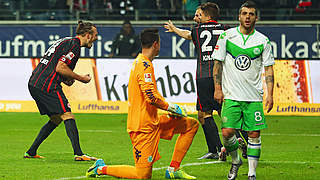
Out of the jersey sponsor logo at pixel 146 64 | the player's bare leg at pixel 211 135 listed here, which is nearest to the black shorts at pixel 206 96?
the player's bare leg at pixel 211 135

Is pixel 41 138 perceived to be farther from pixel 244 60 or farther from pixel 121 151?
pixel 244 60

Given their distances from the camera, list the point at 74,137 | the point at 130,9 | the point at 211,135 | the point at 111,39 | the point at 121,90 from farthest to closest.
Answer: the point at 130,9
the point at 111,39
the point at 121,90
the point at 211,135
the point at 74,137

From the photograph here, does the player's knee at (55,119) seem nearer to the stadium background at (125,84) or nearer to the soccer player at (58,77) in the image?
the soccer player at (58,77)

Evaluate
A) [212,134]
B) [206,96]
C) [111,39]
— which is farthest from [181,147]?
[111,39]

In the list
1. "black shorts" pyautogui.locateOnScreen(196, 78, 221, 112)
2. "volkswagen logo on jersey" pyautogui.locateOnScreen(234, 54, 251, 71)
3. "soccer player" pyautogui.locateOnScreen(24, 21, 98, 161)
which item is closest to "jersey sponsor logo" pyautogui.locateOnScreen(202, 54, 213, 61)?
"black shorts" pyautogui.locateOnScreen(196, 78, 221, 112)

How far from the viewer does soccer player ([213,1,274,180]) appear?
7.27 meters

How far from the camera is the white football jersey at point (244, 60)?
7285 mm

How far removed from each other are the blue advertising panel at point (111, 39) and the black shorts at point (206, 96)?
11.8 meters

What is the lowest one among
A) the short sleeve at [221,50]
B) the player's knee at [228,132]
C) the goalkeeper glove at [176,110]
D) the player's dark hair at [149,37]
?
the player's knee at [228,132]

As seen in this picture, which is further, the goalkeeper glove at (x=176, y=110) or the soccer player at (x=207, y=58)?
the soccer player at (x=207, y=58)

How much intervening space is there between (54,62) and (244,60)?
3.24m

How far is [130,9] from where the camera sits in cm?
2364

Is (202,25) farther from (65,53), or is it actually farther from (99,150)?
(99,150)

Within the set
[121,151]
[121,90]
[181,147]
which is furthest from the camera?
[121,90]
